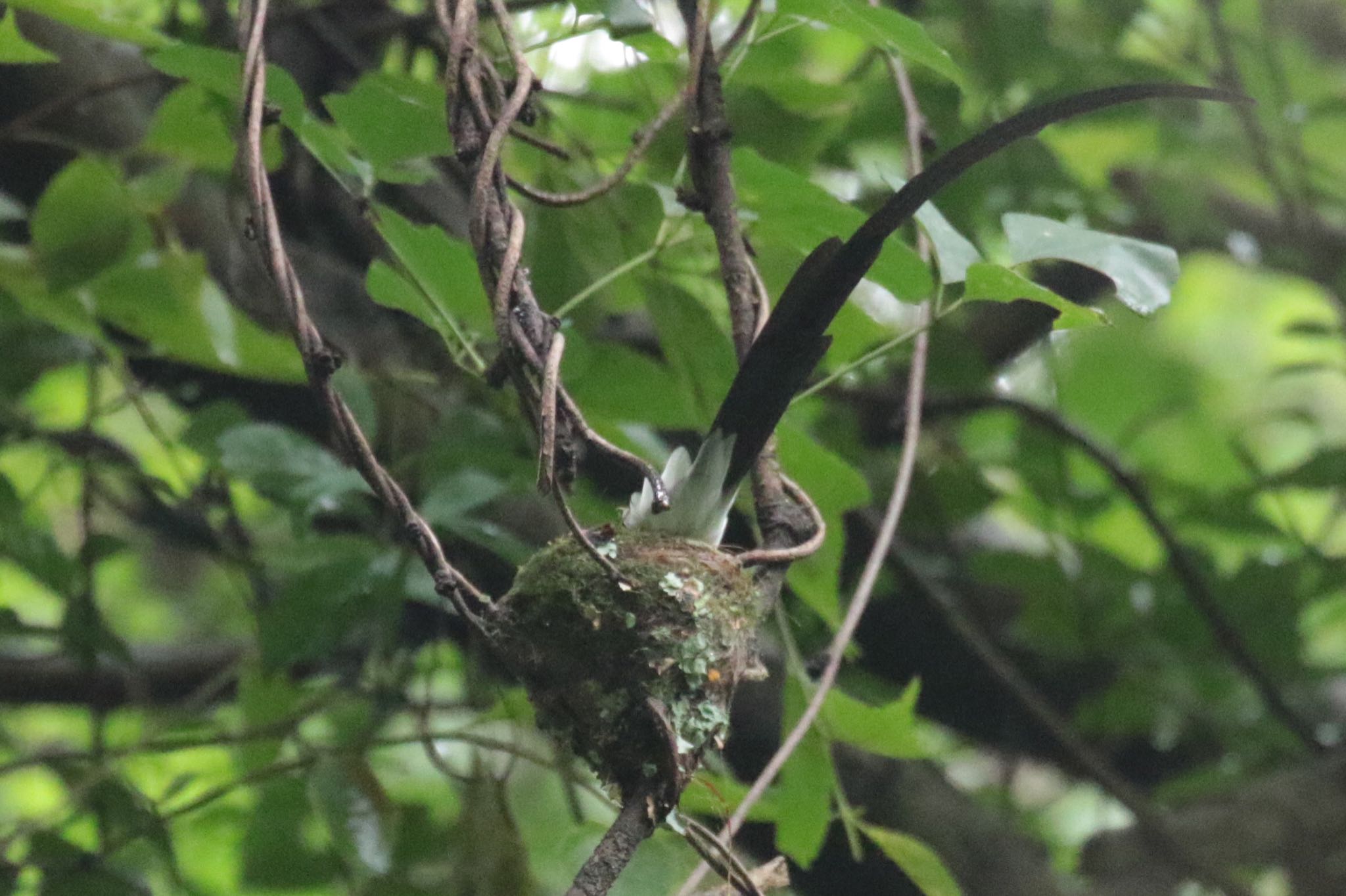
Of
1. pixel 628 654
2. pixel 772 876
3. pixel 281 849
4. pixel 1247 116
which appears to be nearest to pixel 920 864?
A: pixel 772 876

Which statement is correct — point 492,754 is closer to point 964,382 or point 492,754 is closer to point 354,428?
point 354,428

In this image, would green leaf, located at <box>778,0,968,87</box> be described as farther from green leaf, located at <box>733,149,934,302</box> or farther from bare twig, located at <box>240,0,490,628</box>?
bare twig, located at <box>240,0,490,628</box>

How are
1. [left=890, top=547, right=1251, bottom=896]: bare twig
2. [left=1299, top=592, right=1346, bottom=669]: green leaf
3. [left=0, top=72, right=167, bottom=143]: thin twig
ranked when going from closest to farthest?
[left=0, top=72, right=167, bottom=143]: thin twig, [left=890, top=547, right=1251, bottom=896]: bare twig, [left=1299, top=592, right=1346, bottom=669]: green leaf

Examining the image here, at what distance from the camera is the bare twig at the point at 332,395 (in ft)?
1.97

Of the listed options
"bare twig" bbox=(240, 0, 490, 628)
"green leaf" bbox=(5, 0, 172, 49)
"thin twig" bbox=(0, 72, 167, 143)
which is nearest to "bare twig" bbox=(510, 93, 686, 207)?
"bare twig" bbox=(240, 0, 490, 628)

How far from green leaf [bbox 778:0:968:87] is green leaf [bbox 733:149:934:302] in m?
0.09

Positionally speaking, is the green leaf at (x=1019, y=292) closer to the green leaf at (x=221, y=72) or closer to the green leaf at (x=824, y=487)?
the green leaf at (x=824, y=487)

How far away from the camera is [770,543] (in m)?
0.70

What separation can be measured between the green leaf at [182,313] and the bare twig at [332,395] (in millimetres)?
406

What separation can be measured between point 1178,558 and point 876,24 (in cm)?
93

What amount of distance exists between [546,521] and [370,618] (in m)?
0.23

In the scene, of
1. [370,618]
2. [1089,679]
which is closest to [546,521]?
[370,618]

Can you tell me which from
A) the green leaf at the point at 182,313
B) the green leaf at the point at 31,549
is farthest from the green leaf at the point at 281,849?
the green leaf at the point at 182,313

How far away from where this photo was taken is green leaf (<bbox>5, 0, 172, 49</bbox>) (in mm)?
821
